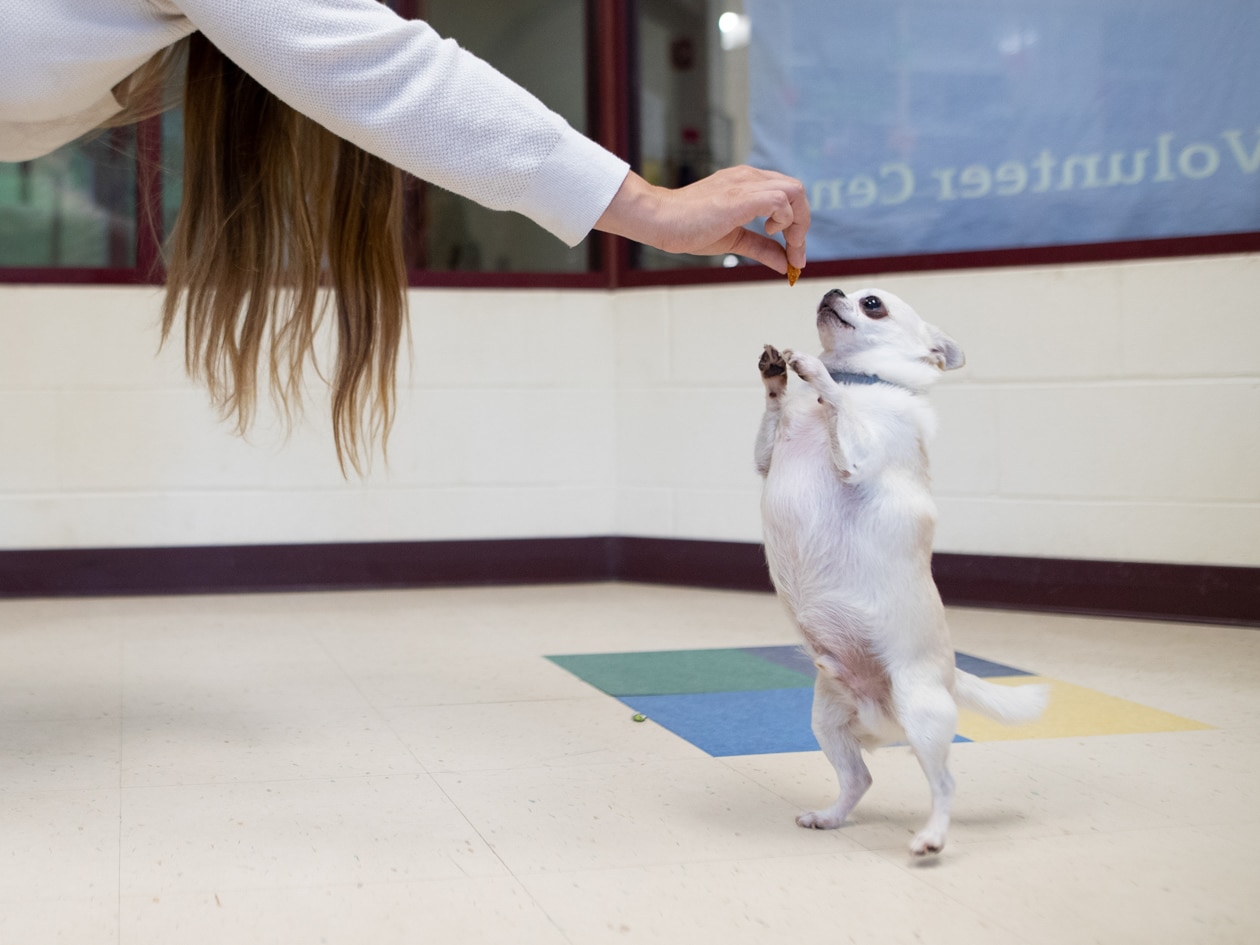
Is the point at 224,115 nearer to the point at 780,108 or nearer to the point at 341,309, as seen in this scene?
the point at 341,309

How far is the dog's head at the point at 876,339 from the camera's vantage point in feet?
5.50

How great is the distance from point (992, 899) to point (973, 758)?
0.62 meters

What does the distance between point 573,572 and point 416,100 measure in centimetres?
301

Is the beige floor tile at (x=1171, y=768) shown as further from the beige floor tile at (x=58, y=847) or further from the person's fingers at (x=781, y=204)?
the beige floor tile at (x=58, y=847)

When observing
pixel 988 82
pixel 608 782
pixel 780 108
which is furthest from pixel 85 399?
pixel 988 82

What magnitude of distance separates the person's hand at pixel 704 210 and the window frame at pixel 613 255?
2251 mm

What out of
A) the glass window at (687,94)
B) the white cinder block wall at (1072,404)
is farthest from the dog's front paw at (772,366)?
the glass window at (687,94)

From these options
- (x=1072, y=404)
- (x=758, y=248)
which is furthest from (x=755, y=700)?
(x=1072, y=404)

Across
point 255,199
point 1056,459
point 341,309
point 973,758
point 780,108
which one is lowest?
point 973,758

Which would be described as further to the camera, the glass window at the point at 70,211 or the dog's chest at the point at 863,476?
the glass window at the point at 70,211

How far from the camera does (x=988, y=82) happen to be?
11.9ft

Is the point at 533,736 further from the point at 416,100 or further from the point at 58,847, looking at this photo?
the point at 416,100

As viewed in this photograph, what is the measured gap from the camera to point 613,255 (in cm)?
418

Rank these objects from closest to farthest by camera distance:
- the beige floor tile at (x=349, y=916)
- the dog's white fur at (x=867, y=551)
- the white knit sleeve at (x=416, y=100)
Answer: the white knit sleeve at (x=416, y=100)
the beige floor tile at (x=349, y=916)
the dog's white fur at (x=867, y=551)
